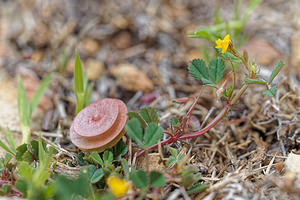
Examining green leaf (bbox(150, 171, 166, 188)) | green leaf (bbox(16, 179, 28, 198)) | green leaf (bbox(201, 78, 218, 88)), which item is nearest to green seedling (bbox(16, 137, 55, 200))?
green leaf (bbox(16, 179, 28, 198))

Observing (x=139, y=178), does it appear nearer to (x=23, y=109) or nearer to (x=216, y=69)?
(x=216, y=69)

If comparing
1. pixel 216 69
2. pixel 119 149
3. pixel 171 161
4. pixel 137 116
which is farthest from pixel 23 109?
pixel 216 69

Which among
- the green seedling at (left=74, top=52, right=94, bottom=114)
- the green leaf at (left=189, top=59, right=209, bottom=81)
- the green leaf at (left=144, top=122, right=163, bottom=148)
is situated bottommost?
the green leaf at (left=144, top=122, right=163, bottom=148)

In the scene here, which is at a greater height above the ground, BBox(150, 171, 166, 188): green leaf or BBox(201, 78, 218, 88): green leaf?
BBox(201, 78, 218, 88): green leaf

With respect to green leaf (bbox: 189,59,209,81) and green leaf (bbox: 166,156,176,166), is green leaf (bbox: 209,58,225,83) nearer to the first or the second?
green leaf (bbox: 189,59,209,81)

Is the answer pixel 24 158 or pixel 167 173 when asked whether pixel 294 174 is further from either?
pixel 24 158

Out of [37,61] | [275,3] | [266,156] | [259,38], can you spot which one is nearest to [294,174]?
[266,156]
